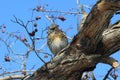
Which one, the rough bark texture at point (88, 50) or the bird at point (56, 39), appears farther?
the bird at point (56, 39)

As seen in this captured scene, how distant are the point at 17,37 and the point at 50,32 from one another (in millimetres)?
582

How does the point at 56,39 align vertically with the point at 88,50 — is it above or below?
above

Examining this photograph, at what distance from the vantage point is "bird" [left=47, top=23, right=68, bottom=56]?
19.3 feet

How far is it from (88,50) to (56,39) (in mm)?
2699

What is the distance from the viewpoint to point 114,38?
3.26 metres

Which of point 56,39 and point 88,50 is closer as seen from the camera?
point 88,50

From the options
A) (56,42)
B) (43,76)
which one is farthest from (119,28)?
(56,42)

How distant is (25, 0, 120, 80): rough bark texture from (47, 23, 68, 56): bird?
2.39 m

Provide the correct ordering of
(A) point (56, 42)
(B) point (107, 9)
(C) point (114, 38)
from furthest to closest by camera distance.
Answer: (A) point (56, 42)
(C) point (114, 38)
(B) point (107, 9)

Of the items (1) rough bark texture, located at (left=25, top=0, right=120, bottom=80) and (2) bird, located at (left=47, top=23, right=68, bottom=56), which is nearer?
(1) rough bark texture, located at (left=25, top=0, right=120, bottom=80)

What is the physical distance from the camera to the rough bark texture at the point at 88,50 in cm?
310

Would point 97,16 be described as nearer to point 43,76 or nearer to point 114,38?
point 114,38

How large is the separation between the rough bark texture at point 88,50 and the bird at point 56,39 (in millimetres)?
2393

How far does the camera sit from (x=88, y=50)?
327cm
